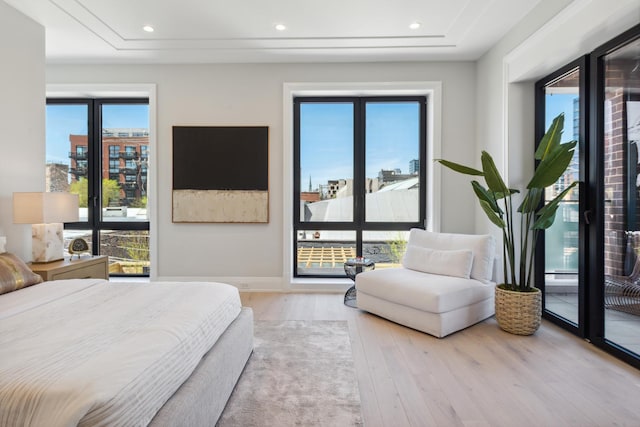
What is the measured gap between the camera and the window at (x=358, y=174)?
13.4 feet

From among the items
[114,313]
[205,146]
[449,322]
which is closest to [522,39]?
[449,322]

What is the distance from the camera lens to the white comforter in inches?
37.4

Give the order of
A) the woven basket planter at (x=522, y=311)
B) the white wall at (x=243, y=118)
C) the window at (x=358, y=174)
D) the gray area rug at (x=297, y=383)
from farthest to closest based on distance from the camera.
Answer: the window at (x=358, y=174)
the white wall at (x=243, y=118)
the woven basket planter at (x=522, y=311)
the gray area rug at (x=297, y=383)

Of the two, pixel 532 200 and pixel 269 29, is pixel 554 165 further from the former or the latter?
pixel 269 29

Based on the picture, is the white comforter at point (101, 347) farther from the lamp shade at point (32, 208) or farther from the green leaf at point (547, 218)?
the green leaf at point (547, 218)

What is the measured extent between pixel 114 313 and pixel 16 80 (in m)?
2.59

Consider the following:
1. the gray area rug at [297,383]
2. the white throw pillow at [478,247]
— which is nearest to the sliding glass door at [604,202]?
the white throw pillow at [478,247]

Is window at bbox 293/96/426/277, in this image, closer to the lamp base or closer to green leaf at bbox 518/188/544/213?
green leaf at bbox 518/188/544/213

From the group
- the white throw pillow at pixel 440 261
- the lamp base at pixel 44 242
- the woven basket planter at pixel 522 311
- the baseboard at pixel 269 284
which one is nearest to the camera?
the woven basket planter at pixel 522 311

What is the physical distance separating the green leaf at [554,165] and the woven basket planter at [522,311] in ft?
2.90

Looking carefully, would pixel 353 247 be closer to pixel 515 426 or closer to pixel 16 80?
pixel 515 426

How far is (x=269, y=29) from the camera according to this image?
313 centimetres

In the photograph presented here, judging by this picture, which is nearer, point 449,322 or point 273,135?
point 449,322

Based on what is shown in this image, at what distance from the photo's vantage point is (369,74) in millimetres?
3811
